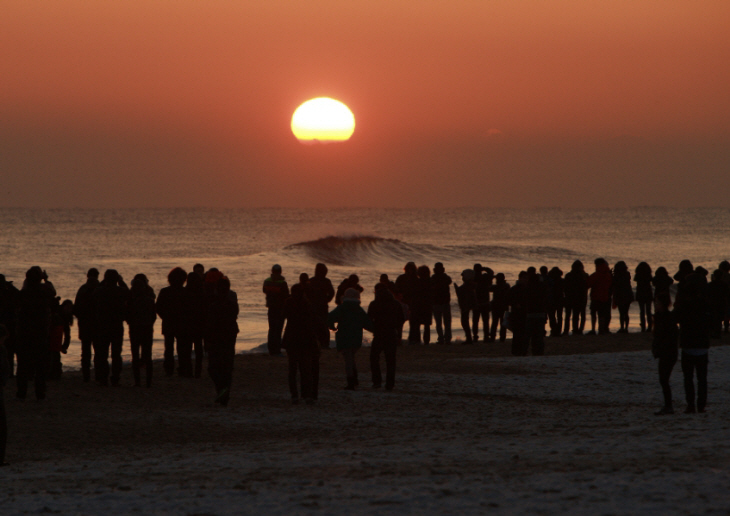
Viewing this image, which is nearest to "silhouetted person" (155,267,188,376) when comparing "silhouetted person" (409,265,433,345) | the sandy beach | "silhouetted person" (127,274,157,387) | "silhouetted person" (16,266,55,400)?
"silhouetted person" (127,274,157,387)

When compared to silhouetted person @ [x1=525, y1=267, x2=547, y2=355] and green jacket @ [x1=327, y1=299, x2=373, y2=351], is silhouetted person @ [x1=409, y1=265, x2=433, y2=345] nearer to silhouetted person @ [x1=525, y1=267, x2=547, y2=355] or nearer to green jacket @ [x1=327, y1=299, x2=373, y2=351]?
silhouetted person @ [x1=525, y1=267, x2=547, y2=355]

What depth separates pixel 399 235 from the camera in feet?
374

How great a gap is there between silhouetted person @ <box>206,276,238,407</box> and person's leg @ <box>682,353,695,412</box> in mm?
5075

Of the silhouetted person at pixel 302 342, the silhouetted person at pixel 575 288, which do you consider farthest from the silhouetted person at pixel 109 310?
the silhouetted person at pixel 575 288

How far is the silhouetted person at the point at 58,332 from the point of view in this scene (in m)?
12.0

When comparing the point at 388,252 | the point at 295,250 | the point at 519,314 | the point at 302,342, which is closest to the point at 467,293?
the point at 519,314

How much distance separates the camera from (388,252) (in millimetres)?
63719

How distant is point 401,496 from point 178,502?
4.80 ft

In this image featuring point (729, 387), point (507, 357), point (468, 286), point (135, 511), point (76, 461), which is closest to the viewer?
point (135, 511)

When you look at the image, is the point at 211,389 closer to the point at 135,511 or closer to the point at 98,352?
the point at 98,352

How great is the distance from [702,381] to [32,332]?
7683 millimetres

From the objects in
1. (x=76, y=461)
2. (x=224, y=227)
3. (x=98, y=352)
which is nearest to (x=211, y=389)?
(x=98, y=352)

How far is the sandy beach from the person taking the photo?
218 inches

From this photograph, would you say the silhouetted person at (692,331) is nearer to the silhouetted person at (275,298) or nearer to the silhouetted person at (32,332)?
the silhouetted person at (275,298)
